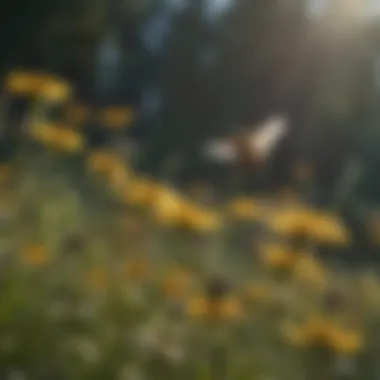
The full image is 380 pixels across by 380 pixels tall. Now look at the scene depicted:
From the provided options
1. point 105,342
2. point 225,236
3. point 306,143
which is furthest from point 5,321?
point 306,143

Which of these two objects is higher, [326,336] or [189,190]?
[189,190]

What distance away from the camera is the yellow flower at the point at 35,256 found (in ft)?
1.94

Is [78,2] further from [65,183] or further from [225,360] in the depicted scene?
[225,360]

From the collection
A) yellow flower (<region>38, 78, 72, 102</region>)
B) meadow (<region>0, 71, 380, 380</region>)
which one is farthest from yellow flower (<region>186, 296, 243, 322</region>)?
yellow flower (<region>38, 78, 72, 102</region>)

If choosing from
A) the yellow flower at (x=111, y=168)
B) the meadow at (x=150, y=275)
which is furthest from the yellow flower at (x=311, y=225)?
the yellow flower at (x=111, y=168)

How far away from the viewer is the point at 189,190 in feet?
2.17

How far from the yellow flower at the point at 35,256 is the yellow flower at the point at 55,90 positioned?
0.13m

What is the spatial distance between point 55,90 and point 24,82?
0.08ft

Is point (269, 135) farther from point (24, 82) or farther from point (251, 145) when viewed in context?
point (24, 82)

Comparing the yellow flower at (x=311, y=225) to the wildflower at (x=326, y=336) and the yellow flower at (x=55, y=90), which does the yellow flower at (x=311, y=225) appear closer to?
the wildflower at (x=326, y=336)

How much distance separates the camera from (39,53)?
0.71 metres

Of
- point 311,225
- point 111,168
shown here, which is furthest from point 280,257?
point 111,168

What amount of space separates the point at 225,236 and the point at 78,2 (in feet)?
0.78

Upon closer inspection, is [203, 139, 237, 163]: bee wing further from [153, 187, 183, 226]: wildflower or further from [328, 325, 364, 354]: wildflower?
[328, 325, 364, 354]: wildflower
